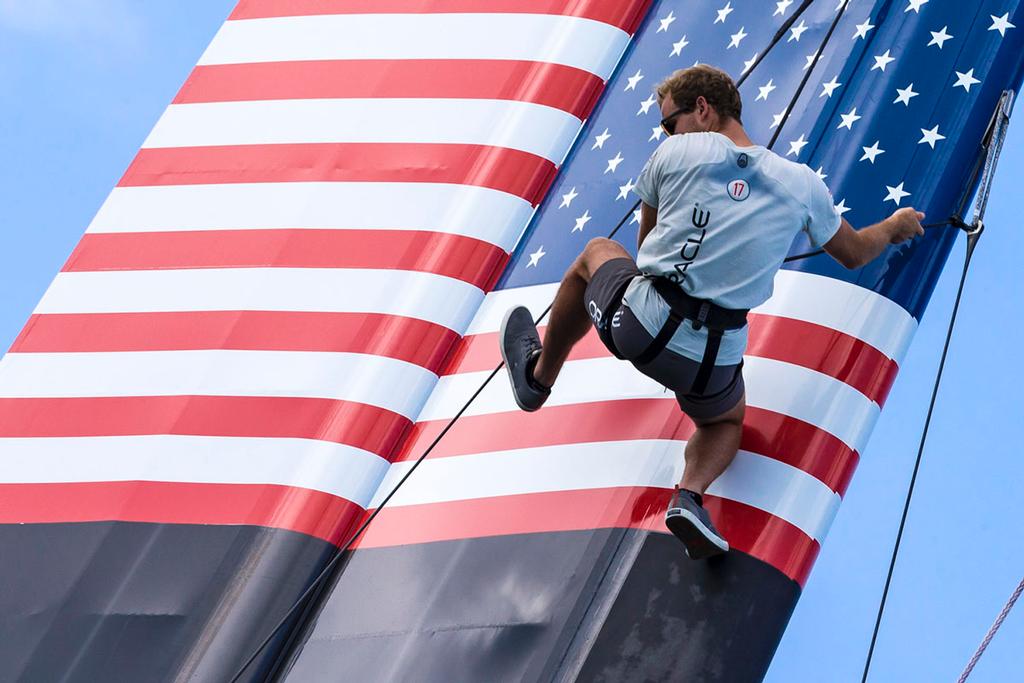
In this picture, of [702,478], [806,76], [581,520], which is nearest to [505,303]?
[581,520]

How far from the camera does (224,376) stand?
14.1ft

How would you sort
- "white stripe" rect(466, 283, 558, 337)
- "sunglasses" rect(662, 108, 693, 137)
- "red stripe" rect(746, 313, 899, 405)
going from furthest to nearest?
"white stripe" rect(466, 283, 558, 337)
"red stripe" rect(746, 313, 899, 405)
"sunglasses" rect(662, 108, 693, 137)

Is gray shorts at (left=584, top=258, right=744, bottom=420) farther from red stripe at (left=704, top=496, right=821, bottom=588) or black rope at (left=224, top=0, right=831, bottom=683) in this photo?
black rope at (left=224, top=0, right=831, bottom=683)

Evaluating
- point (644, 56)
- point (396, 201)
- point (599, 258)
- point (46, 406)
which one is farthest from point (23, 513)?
point (644, 56)

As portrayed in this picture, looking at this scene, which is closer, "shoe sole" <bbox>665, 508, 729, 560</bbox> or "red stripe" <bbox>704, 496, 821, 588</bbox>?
"shoe sole" <bbox>665, 508, 729, 560</bbox>

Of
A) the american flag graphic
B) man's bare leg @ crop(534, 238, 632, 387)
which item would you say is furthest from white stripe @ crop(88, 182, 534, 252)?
man's bare leg @ crop(534, 238, 632, 387)

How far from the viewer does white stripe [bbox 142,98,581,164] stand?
4.64m

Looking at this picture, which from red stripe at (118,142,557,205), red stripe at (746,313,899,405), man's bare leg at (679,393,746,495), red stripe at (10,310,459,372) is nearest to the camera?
man's bare leg at (679,393,746,495)

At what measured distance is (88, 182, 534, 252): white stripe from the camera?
14.6 ft

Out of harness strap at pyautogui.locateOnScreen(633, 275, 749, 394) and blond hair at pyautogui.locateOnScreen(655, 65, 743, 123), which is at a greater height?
blond hair at pyautogui.locateOnScreen(655, 65, 743, 123)

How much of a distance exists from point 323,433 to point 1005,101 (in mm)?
2089

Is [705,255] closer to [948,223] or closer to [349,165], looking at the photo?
[948,223]

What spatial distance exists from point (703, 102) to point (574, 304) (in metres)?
0.57

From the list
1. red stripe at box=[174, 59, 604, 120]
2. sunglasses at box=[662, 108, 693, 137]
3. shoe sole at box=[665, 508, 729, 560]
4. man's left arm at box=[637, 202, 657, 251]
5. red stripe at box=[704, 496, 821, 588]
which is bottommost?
shoe sole at box=[665, 508, 729, 560]
